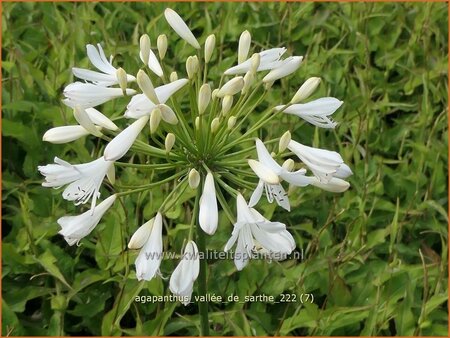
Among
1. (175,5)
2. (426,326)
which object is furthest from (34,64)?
(426,326)

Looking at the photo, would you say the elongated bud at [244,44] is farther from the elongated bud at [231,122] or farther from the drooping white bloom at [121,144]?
the drooping white bloom at [121,144]

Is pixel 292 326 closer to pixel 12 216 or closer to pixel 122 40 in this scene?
pixel 12 216

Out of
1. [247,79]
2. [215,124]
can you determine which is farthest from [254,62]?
[215,124]

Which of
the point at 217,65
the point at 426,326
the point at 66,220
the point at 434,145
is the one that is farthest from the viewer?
the point at 217,65

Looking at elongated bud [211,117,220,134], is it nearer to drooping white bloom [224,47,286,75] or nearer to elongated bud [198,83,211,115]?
elongated bud [198,83,211,115]

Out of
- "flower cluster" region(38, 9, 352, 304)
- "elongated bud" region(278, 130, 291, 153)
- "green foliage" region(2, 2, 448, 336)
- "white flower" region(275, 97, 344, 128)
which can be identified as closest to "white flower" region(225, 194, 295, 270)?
"flower cluster" region(38, 9, 352, 304)

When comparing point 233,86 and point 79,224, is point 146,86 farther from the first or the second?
point 79,224

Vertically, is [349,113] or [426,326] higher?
[349,113]
